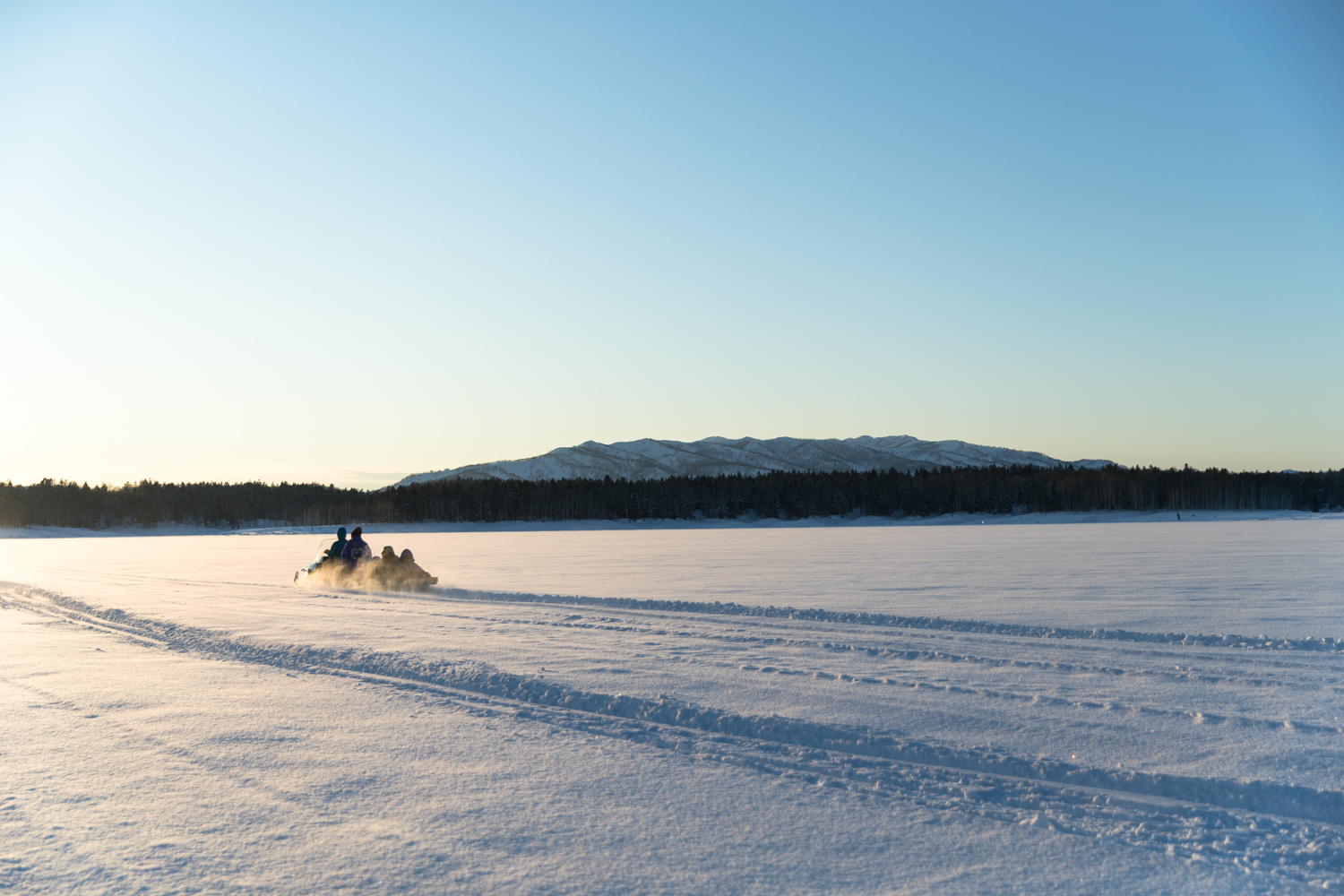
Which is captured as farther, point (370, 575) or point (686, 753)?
point (370, 575)

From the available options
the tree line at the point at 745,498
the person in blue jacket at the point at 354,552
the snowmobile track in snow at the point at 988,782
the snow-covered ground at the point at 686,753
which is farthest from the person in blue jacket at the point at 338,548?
the tree line at the point at 745,498

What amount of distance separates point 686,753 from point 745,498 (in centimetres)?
10081

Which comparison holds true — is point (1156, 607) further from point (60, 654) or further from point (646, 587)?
point (60, 654)

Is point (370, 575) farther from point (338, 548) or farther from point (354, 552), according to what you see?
point (338, 548)

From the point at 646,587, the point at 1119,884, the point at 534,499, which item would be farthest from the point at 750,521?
the point at 1119,884

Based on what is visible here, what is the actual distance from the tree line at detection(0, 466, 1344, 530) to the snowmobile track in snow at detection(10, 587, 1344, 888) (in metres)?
94.9

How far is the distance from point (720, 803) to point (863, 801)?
837 mm

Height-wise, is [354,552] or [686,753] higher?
[354,552]

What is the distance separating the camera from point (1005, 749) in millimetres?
5906

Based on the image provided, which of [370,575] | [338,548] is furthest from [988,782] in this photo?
[338,548]

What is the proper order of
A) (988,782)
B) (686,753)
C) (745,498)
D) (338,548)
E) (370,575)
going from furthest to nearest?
(745,498) < (338,548) < (370,575) < (686,753) < (988,782)

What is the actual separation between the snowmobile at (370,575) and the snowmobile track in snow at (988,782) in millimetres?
11066

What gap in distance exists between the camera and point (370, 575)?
1938 centimetres

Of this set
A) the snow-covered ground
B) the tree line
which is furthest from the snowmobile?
the tree line
